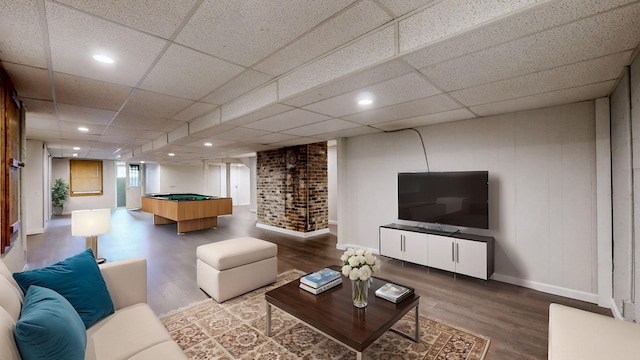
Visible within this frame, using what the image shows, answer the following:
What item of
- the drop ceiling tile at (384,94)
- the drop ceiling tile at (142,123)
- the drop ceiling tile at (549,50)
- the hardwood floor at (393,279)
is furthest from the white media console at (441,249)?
the drop ceiling tile at (142,123)

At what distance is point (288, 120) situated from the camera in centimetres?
367

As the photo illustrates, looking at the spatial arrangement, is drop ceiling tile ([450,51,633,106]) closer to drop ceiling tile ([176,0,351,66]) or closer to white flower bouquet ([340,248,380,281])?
drop ceiling tile ([176,0,351,66])

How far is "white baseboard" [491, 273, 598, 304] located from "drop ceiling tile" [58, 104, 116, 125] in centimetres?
586

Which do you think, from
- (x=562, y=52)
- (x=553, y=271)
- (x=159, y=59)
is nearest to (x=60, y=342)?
(x=159, y=59)

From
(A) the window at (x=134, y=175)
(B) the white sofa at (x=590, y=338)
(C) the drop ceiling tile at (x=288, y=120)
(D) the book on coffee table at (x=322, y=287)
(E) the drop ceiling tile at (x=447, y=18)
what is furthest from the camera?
(A) the window at (x=134, y=175)

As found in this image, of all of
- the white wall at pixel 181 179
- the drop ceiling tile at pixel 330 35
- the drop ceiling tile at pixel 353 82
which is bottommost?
the white wall at pixel 181 179

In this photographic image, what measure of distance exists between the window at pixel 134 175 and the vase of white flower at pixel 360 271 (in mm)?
14050

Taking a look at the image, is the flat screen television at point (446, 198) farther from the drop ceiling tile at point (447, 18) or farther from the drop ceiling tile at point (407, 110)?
the drop ceiling tile at point (447, 18)

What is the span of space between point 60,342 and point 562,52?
3.19 meters

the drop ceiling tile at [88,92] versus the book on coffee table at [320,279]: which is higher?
the drop ceiling tile at [88,92]

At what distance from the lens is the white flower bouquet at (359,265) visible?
197 cm

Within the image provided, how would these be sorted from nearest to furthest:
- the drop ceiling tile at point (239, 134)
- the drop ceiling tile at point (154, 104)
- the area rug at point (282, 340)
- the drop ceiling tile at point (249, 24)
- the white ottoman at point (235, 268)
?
1. the drop ceiling tile at point (249, 24)
2. the area rug at point (282, 340)
3. the white ottoman at point (235, 268)
4. the drop ceiling tile at point (154, 104)
5. the drop ceiling tile at point (239, 134)

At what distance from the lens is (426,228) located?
4145 millimetres

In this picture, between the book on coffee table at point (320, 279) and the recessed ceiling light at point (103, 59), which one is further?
the book on coffee table at point (320, 279)
